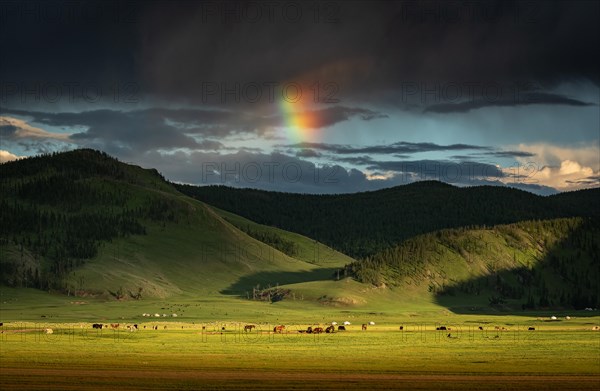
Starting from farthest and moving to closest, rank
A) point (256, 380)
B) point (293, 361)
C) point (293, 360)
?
point (293, 360) < point (293, 361) < point (256, 380)

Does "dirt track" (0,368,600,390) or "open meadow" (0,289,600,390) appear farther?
"open meadow" (0,289,600,390)

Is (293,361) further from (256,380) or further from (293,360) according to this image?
(256,380)

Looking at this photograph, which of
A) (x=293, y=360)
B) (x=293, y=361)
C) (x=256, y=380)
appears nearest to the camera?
(x=256, y=380)

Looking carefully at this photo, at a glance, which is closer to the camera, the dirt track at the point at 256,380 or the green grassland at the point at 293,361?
the dirt track at the point at 256,380

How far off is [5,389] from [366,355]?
42047 millimetres

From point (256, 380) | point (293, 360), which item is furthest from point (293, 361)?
point (256, 380)

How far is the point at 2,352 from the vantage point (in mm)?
92750

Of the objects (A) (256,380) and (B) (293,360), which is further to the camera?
(B) (293,360)

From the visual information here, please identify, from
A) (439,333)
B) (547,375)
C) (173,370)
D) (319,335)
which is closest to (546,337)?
(439,333)

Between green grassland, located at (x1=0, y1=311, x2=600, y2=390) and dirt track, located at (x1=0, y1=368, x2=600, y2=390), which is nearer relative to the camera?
dirt track, located at (x1=0, y1=368, x2=600, y2=390)

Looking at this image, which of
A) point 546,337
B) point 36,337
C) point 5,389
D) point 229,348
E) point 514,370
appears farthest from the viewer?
point 546,337

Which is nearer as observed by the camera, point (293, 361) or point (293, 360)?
point (293, 361)

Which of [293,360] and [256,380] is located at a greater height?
[293,360]

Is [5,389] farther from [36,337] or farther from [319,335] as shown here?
[319,335]
